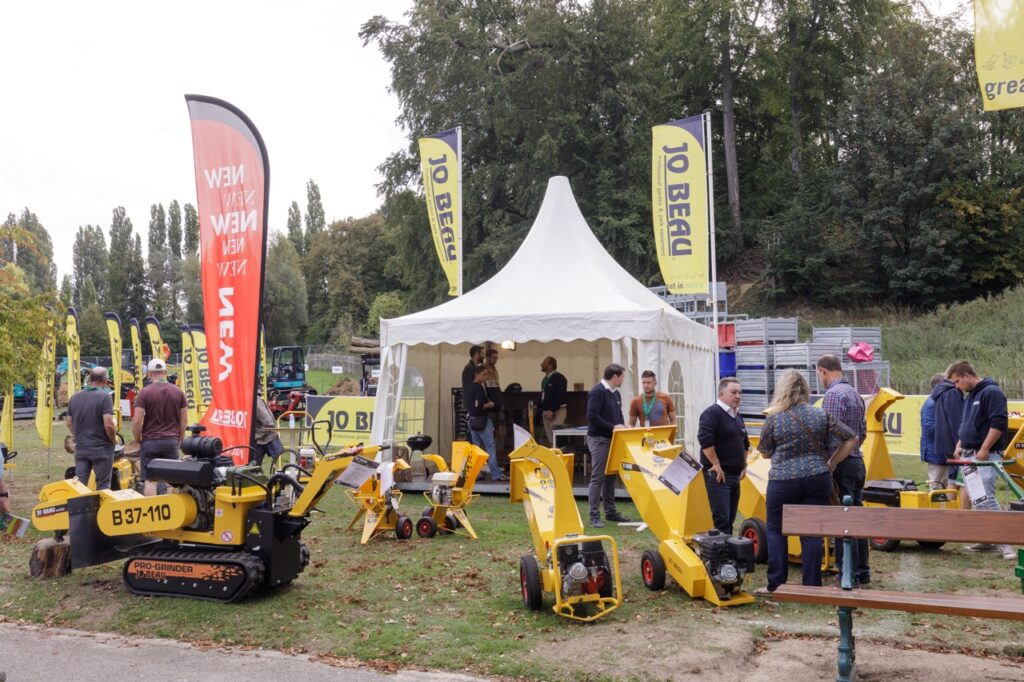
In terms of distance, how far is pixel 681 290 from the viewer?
45.0 ft

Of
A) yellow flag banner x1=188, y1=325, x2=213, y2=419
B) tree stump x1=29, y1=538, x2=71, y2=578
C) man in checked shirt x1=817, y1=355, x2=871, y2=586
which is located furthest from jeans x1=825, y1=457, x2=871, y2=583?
yellow flag banner x1=188, y1=325, x2=213, y2=419

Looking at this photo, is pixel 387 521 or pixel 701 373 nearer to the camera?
pixel 387 521

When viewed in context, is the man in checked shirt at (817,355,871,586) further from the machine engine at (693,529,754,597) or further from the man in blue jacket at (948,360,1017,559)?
the man in blue jacket at (948,360,1017,559)

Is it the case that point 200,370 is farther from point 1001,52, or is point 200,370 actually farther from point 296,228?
point 296,228

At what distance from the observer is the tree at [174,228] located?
80250 mm

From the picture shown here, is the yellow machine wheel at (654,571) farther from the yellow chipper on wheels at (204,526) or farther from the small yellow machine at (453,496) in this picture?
the small yellow machine at (453,496)

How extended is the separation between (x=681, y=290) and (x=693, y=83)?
28.0m

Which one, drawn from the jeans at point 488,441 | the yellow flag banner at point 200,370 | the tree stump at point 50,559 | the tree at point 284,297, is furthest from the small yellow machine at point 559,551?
the tree at point 284,297

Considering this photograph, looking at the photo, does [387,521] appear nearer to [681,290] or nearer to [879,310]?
[681,290]

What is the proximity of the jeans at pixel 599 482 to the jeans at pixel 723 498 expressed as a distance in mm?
2051

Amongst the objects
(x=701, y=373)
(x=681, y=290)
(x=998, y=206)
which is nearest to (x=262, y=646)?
(x=701, y=373)

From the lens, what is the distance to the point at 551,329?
10977mm

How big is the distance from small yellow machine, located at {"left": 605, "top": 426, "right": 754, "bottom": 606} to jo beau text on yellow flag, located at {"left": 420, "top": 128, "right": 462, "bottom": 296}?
28.8ft

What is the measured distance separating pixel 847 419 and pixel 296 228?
80.7 metres
